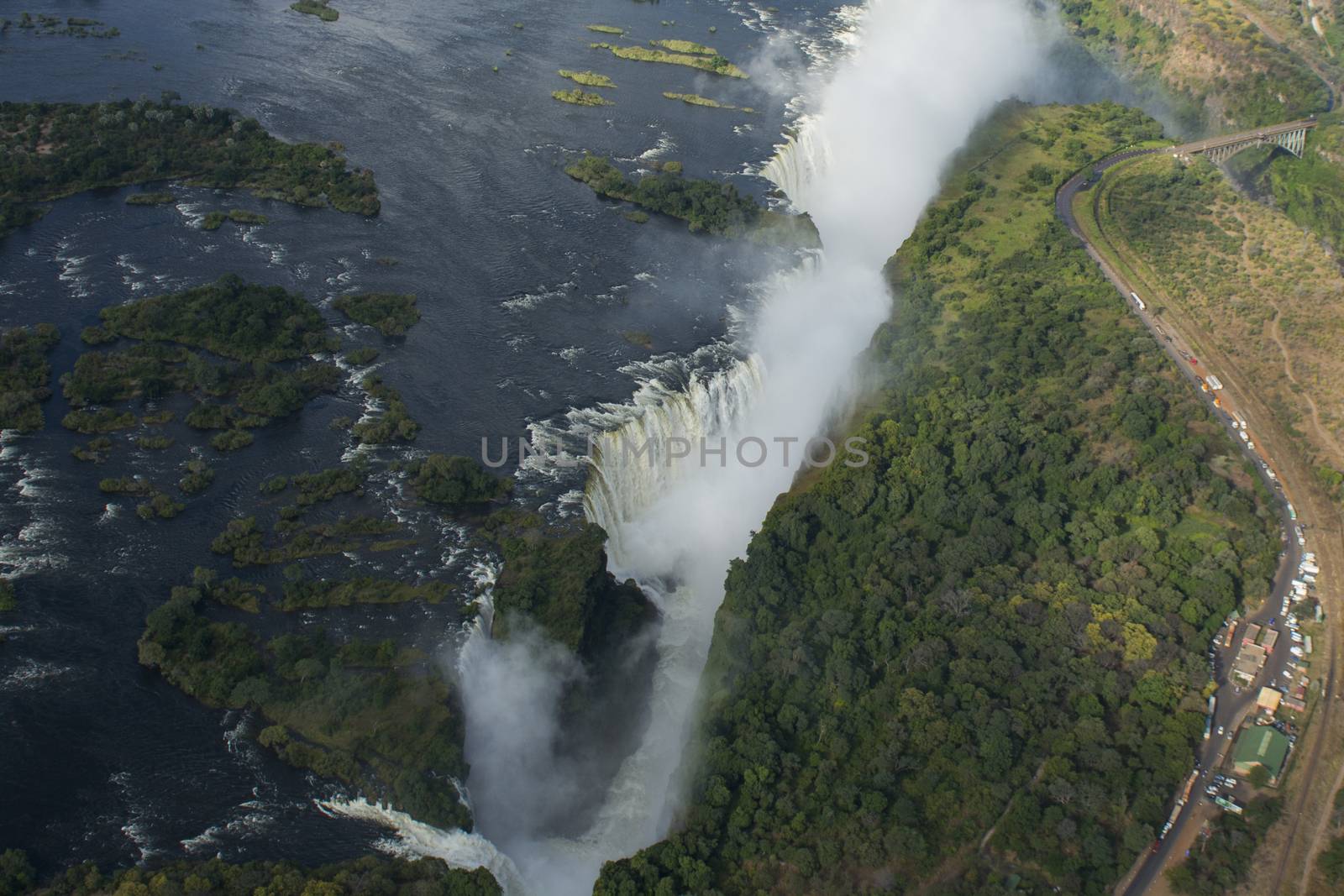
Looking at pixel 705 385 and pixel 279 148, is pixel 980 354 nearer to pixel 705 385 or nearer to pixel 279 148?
pixel 705 385

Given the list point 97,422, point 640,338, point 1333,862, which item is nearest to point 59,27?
point 97,422

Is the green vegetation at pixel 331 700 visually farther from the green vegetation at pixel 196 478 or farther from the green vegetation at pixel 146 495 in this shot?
the green vegetation at pixel 196 478

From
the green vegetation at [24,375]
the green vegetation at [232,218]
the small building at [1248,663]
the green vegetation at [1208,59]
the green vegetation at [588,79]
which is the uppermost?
the green vegetation at [1208,59]

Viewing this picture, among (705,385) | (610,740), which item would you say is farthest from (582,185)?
(610,740)

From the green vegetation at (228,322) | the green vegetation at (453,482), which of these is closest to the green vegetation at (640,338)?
the green vegetation at (453,482)

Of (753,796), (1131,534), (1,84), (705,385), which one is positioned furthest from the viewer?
(1,84)

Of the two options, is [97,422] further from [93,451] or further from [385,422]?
[385,422]

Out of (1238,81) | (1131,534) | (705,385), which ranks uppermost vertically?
(1238,81)
